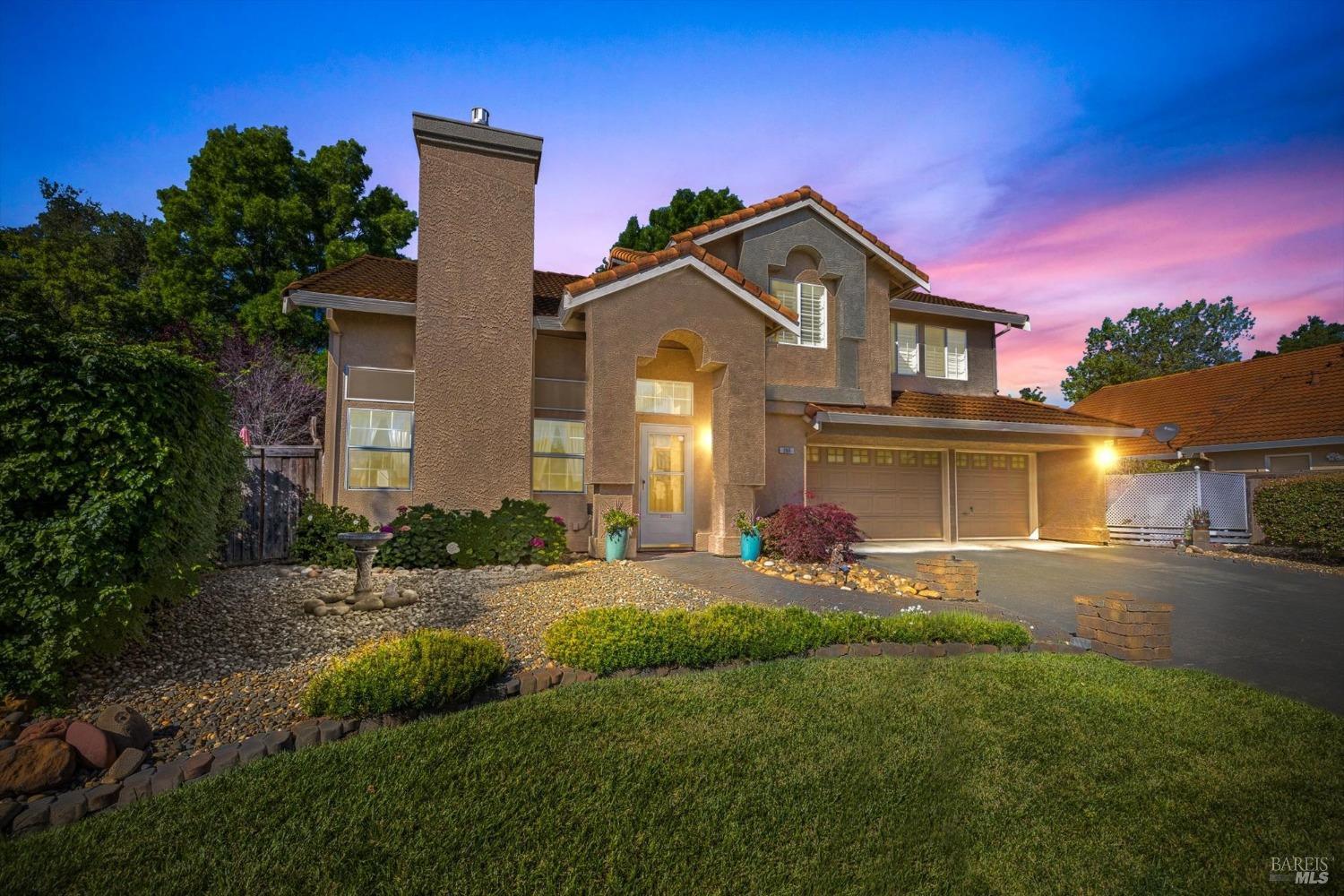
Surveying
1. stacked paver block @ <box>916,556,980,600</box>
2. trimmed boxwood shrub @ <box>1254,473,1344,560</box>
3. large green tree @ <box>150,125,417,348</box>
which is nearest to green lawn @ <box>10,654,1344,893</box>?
stacked paver block @ <box>916,556,980,600</box>

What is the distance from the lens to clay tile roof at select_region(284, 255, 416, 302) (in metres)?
10.1

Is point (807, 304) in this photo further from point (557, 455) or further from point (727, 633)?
point (727, 633)

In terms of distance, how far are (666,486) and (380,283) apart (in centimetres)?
653

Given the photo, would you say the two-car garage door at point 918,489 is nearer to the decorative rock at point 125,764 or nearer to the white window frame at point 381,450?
the white window frame at point 381,450

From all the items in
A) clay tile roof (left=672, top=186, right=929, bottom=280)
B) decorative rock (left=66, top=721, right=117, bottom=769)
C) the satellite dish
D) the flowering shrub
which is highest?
clay tile roof (left=672, top=186, right=929, bottom=280)

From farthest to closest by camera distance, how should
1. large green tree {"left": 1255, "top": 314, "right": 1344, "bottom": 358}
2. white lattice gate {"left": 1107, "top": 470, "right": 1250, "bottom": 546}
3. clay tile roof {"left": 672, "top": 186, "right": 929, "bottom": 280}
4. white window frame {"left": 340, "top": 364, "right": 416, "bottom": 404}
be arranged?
large green tree {"left": 1255, "top": 314, "right": 1344, "bottom": 358} → white lattice gate {"left": 1107, "top": 470, "right": 1250, "bottom": 546} → clay tile roof {"left": 672, "top": 186, "right": 929, "bottom": 280} → white window frame {"left": 340, "top": 364, "right": 416, "bottom": 404}

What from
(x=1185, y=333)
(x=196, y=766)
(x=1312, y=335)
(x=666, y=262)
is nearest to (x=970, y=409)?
(x=666, y=262)

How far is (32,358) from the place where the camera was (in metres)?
3.90

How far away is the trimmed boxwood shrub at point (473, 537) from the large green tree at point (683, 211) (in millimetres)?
17510

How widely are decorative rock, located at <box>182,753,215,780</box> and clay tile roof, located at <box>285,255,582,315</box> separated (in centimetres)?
844

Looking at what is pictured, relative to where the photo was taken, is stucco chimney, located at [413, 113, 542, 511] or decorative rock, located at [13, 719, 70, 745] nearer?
decorative rock, located at [13, 719, 70, 745]

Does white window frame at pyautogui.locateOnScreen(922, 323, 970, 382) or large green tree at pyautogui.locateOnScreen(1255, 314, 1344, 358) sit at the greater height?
large green tree at pyautogui.locateOnScreen(1255, 314, 1344, 358)

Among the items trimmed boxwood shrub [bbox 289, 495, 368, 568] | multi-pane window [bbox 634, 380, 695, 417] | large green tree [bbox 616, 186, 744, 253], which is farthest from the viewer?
large green tree [bbox 616, 186, 744, 253]

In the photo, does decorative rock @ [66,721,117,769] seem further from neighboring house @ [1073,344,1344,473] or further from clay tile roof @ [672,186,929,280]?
neighboring house @ [1073,344,1344,473]
